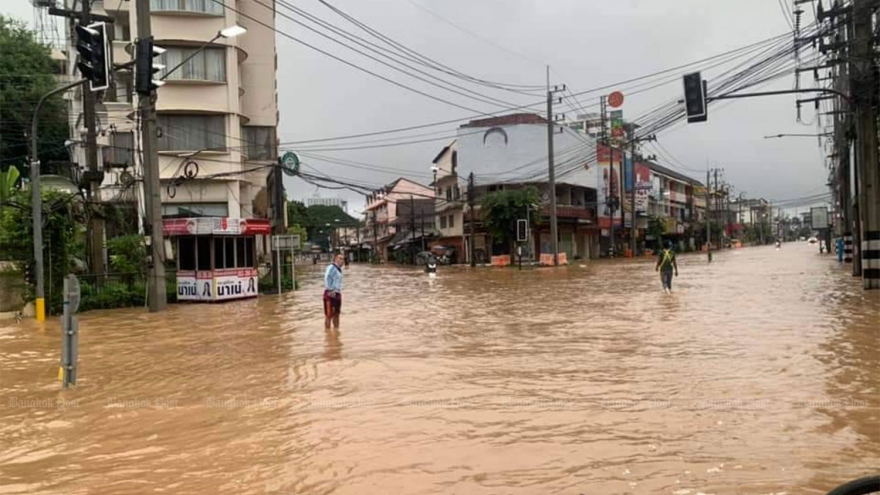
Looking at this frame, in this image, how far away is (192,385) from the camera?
33.3 ft

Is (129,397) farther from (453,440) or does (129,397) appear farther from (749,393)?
(749,393)

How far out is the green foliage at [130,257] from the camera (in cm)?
2425

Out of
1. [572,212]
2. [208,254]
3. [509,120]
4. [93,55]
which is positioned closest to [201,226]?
[208,254]

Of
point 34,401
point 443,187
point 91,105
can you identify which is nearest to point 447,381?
point 34,401

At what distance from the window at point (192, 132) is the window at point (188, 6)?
4568 mm

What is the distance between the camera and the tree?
4469 cm

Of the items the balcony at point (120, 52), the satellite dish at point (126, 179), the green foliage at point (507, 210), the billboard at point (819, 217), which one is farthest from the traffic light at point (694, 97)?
→ the billboard at point (819, 217)

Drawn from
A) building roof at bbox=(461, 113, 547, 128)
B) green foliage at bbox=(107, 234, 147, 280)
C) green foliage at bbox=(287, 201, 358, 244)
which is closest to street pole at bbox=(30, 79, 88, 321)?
green foliage at bbox=(107, 234, 147, 280)

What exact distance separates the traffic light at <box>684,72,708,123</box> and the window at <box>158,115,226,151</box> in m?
21.8

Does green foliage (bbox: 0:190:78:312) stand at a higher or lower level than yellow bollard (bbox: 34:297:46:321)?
higher

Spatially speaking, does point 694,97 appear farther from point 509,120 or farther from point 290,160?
point 509,120

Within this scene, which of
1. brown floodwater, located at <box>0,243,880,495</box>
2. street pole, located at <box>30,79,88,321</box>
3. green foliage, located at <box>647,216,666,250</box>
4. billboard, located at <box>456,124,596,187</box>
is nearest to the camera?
brown floodwater, located at <box>0,243,880,495</box>

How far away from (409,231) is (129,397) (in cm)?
6662

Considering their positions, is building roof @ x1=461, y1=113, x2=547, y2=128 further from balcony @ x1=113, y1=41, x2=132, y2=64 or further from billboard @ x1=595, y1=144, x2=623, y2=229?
balcony @ x1=113, y1=41, x2=132, y2=64
